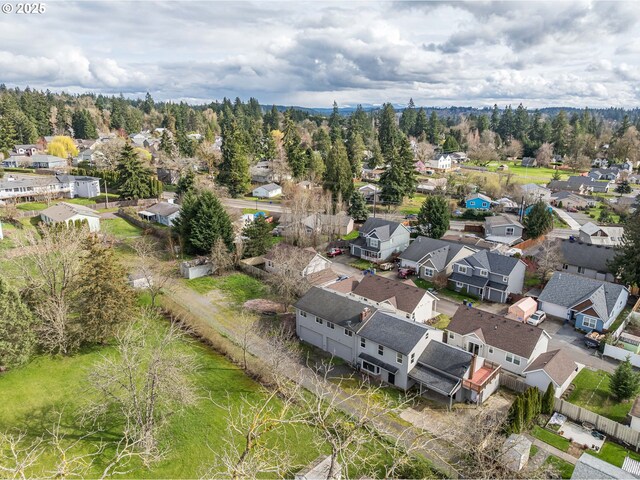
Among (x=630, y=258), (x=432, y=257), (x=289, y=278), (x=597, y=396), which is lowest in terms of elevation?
(x=597, y=396)

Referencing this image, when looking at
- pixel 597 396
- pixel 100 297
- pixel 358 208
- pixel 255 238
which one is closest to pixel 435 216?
pixel 358 208

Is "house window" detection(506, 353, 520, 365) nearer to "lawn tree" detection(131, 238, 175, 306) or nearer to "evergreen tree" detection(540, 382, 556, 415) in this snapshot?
"evergreen tree" detection(540, 382, 556, 415)

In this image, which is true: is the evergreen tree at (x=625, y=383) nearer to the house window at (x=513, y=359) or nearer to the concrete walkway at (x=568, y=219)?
the house window at (x=513, y=359)

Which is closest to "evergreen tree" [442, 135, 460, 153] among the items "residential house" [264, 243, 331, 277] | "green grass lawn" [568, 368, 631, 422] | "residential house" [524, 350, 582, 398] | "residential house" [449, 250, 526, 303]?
"residential house" [449, 250, 526, 303]

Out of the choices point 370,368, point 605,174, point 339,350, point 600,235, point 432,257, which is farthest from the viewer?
point 605,174

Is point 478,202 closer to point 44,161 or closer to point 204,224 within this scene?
point 204,224

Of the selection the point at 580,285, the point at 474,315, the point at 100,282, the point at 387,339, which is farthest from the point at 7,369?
the point at 580,285

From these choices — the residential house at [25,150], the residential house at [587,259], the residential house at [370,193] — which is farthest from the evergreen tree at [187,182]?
the residential house at [587,259]
